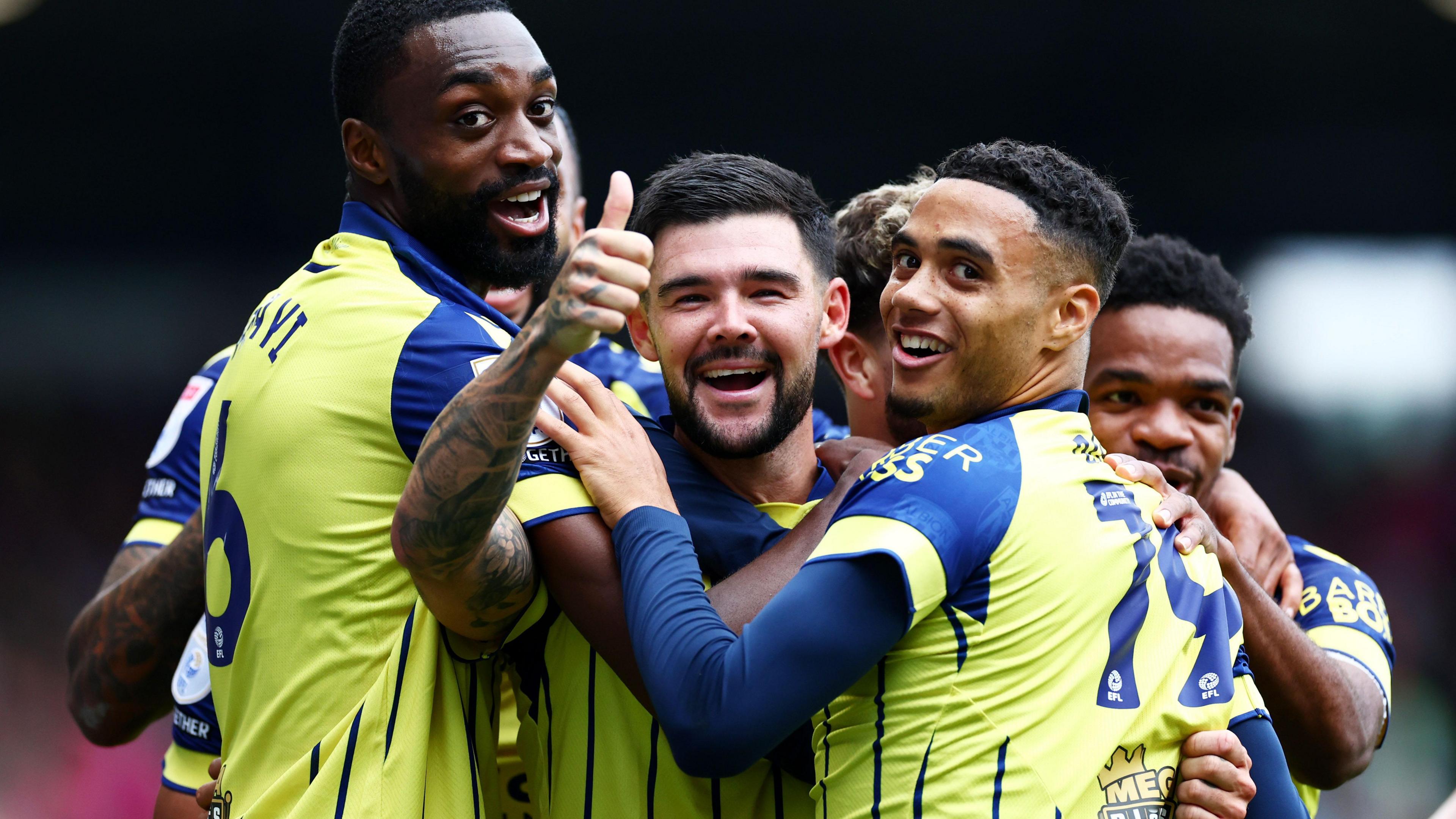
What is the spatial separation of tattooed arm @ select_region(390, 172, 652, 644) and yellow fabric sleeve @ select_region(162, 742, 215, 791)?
1594 mm

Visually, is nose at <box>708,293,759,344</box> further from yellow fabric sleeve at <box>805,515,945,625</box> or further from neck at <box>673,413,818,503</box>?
yellow fabric sleeve at <box>805,515,945,625</box>

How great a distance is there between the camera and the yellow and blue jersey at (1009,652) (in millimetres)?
1881

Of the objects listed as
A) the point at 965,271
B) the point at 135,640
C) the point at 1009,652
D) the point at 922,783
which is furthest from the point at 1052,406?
the point at 135,640

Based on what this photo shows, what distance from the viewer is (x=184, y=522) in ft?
11.2

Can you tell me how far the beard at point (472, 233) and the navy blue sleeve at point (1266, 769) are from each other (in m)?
1.67

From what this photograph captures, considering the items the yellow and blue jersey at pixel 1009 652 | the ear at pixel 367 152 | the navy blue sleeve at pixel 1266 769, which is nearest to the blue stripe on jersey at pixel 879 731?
the yellow and blue jersey at pixel 1009 652

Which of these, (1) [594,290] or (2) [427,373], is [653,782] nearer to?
(2) [427,373]

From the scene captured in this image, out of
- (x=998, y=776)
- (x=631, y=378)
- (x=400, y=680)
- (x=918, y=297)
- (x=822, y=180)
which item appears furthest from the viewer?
(x=822, y=180)

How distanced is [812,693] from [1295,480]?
10216 millimetres

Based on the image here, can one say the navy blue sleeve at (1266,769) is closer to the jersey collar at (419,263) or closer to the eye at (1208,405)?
the eye at (1208,405)

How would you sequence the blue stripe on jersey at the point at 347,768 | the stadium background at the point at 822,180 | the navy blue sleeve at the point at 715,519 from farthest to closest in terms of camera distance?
the stadium background at the point at 822,180 → the navy blue sleeve at the point at 715,519 → the blue stripe on jersey at the point at 347,768

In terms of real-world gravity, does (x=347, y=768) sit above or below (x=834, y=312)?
below

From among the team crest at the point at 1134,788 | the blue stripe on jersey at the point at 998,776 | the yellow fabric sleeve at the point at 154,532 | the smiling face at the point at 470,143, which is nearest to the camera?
the blue stripe on jersey at the point at 998,776

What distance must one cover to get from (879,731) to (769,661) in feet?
0.85
